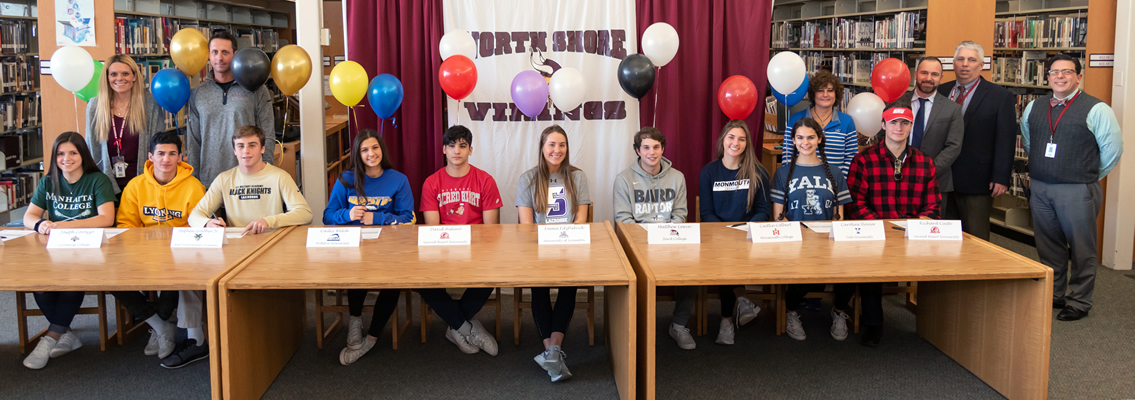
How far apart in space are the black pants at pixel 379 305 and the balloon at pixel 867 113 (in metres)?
2.41

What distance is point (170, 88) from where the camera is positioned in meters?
3.35

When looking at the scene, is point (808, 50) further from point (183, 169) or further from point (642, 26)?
point (183, 169)

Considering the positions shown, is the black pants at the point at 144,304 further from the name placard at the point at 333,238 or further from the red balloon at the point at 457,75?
the red balloon at the point at 457,75

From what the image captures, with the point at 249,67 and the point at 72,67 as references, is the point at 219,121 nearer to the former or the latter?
the point at 249,67

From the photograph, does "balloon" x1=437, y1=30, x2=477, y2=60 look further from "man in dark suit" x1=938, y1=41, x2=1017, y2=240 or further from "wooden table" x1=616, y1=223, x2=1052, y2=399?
"man in dark suit" x1=938, y1=41, x2=1017, y2=240

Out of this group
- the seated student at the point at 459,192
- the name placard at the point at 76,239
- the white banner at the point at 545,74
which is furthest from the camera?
the white banner at the point at 545,74

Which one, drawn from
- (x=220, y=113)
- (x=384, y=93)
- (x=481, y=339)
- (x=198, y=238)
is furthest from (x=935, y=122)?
(x=220, y=113)

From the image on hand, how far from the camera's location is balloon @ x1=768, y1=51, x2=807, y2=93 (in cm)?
355

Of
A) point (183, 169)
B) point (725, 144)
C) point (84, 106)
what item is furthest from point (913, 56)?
point (84, 106)

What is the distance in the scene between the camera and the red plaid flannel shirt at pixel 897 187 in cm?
327

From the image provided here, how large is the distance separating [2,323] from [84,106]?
1219mm

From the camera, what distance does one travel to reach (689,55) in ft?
13.1

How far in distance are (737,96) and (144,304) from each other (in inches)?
109

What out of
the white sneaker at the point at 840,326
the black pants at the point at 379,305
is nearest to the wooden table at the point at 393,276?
the black pants at the point at 379,305
